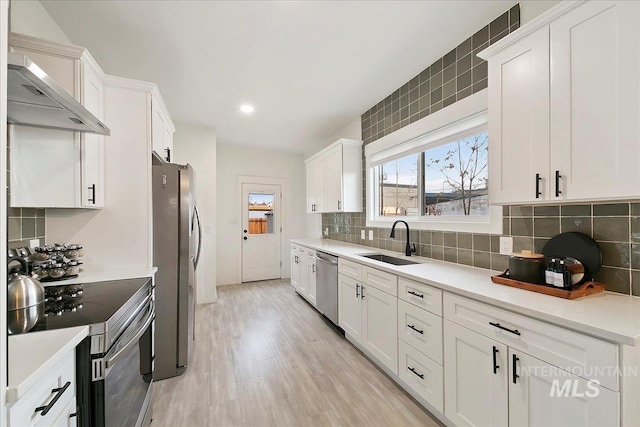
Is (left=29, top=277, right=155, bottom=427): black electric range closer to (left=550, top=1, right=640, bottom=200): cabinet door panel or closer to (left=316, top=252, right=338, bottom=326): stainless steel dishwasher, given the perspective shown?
(left=316, top=252, right=338, bottom=326): stainless steel dishwasher

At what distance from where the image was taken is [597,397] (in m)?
0.98

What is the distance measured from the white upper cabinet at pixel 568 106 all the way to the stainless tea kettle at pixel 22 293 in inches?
96.2

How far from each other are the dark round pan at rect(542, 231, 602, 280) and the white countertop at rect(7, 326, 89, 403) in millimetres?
2204

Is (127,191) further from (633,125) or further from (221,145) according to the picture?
(221,145)

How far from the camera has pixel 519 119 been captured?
4.83 feet

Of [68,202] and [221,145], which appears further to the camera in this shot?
[221,145]

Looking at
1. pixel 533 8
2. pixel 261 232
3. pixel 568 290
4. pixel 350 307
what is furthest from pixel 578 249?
pixel 261 232

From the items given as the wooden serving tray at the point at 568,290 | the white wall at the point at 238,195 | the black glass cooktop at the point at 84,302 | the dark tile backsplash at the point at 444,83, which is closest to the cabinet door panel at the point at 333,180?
the dark tile backsplash at the point at 444,83

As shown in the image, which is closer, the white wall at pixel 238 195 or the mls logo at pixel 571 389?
the mls logo at pixel 571 389

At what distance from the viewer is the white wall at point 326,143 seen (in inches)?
150

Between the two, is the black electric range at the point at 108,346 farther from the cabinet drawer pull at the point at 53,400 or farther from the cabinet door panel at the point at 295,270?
the cabinet door panel at the point at 295,270

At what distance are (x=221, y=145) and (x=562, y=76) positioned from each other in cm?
489

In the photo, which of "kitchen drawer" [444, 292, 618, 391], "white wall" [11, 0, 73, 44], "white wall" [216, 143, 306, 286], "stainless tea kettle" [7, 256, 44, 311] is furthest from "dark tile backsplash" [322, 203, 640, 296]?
"white wall" [216, 143, 306, 286]

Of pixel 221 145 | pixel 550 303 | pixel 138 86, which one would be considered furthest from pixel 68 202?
pixel 221 145
